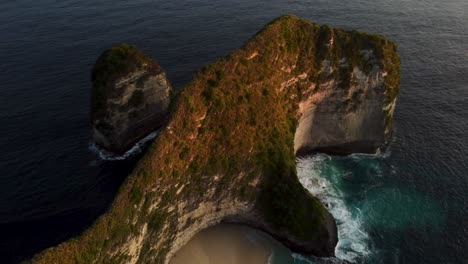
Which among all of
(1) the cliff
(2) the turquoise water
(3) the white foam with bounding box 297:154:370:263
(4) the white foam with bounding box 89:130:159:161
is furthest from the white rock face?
(4) the white foam with bounding box 89:130:159:161

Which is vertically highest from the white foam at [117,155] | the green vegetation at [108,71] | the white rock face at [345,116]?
the green vegetation at [108,71]

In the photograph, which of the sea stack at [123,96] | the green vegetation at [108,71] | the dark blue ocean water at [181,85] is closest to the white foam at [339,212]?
the dark blue ocean water at [181,85]

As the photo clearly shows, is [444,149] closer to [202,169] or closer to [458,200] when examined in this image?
[458,200]

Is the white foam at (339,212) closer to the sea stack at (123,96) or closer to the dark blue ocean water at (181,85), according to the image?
the dark blue ocean water at (181,85)

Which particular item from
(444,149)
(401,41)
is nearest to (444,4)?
(401,41)

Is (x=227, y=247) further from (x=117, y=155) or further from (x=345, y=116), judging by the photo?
(x=345, y=116)

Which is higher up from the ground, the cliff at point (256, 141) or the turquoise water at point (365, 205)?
the cliff at point (256, 141)

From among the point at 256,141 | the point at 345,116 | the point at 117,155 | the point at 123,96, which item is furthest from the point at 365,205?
the point at 123,96
